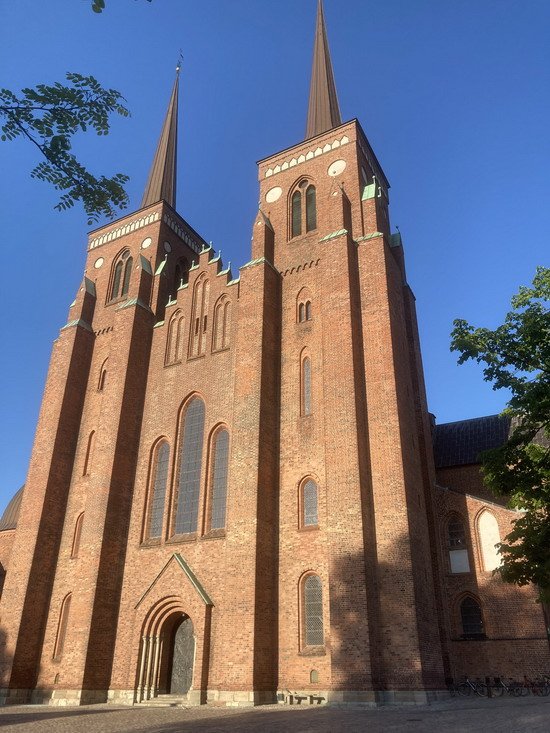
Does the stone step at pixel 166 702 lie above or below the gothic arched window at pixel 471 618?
below

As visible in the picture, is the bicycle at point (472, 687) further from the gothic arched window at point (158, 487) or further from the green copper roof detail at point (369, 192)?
the green copper roof detail at point (369, 192)

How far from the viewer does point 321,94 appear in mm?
32656

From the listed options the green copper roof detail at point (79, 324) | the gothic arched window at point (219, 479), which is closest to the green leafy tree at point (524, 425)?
the gothic arched window at point (219, 479)

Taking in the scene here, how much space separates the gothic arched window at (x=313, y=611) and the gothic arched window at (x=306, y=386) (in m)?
5.67

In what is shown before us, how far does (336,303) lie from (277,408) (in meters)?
4.39

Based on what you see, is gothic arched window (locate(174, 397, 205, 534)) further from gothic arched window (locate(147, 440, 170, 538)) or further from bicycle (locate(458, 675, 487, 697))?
bicycle (locate(458, 675, 487, 697))

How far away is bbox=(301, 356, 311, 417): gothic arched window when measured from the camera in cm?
2069

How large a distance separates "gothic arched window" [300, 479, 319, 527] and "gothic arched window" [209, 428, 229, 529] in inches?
116

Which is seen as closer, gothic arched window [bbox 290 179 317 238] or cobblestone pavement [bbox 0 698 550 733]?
cobblestone pavement [bbox 0 698 550 733]

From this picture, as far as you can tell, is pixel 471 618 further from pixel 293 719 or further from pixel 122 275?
pixel 122 275

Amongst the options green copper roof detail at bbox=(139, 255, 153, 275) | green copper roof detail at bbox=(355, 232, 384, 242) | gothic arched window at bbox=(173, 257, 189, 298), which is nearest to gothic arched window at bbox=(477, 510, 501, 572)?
green copper roof detail at bbox=(355, 232, 384, 242)

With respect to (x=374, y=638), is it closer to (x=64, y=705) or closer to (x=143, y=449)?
(x=64, y=705)

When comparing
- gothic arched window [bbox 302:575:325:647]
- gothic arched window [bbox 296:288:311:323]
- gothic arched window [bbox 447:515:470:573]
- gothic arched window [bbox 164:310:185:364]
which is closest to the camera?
gothic arched window [bbox 302:575:325:647]

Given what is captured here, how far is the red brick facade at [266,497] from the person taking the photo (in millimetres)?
16688
